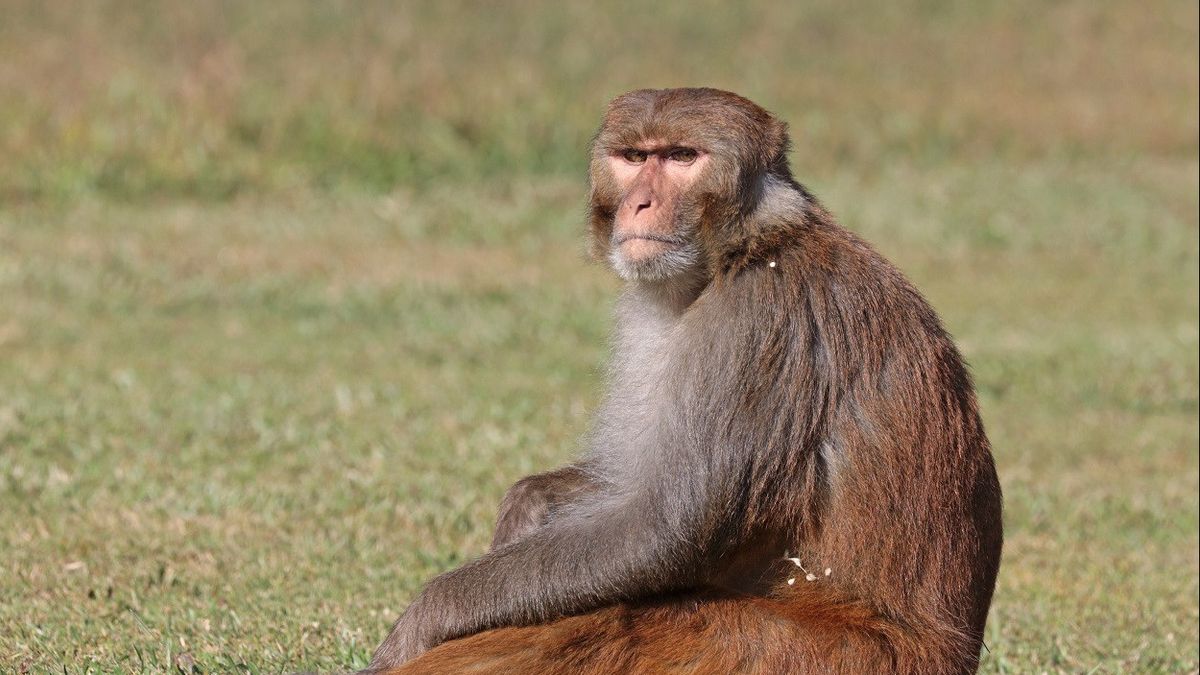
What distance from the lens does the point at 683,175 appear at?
15.3 ft

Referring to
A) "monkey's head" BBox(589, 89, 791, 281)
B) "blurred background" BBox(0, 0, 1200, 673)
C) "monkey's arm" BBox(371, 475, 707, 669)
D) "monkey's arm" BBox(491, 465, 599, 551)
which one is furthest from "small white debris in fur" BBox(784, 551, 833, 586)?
"blurred background" BBox(0, 0, 1200, 673)

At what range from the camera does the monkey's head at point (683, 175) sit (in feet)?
15.1

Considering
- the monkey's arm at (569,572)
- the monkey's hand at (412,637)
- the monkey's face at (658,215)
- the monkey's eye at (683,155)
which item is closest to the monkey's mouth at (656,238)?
the monkey's face at (658,215)

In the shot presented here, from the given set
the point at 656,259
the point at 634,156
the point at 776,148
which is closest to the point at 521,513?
the point at 656,259

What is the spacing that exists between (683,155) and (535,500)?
1038 mm

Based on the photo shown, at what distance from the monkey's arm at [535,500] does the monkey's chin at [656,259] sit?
64 centimetres

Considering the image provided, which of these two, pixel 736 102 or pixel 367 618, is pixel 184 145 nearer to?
pixel 367 618

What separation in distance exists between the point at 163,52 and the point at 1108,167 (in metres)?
10.9

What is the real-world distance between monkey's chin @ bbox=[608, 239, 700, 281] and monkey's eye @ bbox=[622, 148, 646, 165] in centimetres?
26

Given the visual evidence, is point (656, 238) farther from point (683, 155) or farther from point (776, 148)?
point (776, 148)

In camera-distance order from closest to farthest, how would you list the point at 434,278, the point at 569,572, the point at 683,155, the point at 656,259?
the point at 569,572 → the point at 656,259 → the point at 683,155 → the point at 434,278

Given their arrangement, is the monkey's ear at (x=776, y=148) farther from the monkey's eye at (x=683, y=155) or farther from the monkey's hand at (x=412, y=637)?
the monkey's hand at (x=412, y=637)

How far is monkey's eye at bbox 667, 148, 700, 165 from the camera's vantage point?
4.68 metres

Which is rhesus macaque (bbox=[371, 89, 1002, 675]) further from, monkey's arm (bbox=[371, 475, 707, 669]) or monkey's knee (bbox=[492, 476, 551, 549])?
monkey's knee (bbox=[492, 476, 551, 549])
